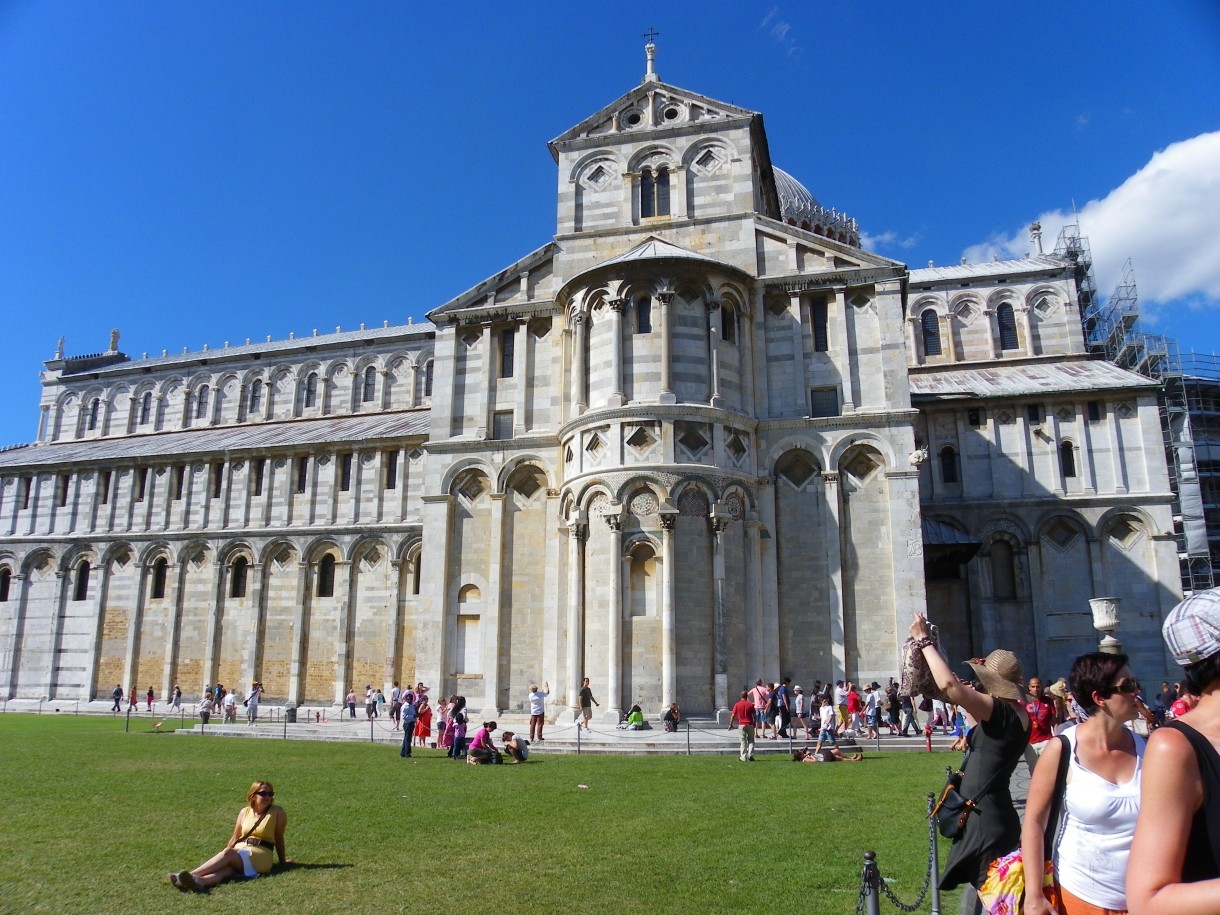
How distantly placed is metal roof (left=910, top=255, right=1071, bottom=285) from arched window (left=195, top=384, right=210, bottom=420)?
4002 cm

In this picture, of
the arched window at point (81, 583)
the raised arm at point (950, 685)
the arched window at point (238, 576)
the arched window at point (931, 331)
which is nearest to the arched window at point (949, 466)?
the arched window at point (931, 331)

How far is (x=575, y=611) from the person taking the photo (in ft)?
87.6

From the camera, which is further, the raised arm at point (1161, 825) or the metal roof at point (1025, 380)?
the metal roof at point (1025, 380)

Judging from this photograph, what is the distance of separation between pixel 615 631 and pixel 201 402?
38963 mm

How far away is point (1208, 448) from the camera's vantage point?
45.4 m

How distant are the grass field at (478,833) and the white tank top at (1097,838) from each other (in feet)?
14.6

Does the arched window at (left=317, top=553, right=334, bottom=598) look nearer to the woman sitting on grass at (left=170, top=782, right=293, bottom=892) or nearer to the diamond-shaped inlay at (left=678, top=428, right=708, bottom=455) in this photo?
the diamond-shaped inlay at (left=678, top=428, right=708, bottom=455)

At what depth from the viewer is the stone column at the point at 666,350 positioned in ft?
88.2


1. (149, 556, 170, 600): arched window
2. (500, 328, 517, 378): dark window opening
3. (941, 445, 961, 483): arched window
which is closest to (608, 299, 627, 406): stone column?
(500, 328, 517, 378): dark window opening

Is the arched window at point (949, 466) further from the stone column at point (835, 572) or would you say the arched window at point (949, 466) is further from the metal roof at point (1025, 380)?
the stone column at point (835, 572)

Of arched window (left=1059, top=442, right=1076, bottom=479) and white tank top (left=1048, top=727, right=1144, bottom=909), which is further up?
arched window (left=1059, top=442, right=1076, bottom=479)

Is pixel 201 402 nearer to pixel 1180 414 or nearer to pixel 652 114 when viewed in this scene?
pixel 652 114

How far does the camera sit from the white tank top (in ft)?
12.5

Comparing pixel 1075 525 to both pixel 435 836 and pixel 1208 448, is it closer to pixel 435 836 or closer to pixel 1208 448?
pixel 1208 448
